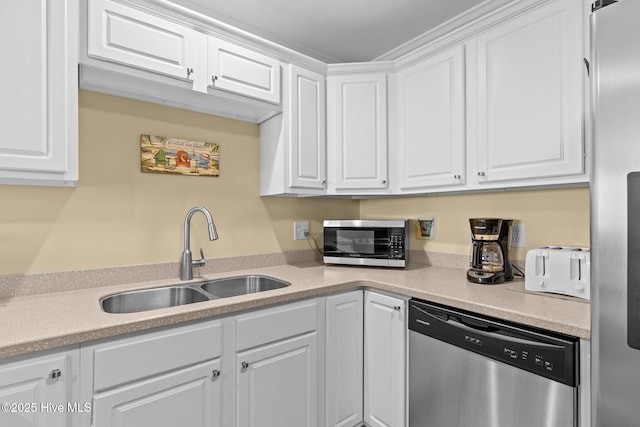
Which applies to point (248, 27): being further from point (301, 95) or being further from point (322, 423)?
point (322, 423)

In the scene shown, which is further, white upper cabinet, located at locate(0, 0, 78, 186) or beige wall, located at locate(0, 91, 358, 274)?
beige wall, located at locate(0, 91, 358, 274)

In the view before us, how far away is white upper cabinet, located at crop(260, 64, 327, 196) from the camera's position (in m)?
2.02

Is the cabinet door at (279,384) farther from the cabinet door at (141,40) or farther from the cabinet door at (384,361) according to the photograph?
the cabinet door at (141,40)

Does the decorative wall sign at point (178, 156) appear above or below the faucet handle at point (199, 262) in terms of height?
above

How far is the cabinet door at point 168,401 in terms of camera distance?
112 cm

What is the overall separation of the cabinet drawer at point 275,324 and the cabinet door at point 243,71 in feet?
3.76

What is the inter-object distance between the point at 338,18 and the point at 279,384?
1.96m

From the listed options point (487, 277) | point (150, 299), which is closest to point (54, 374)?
point (150, 299)

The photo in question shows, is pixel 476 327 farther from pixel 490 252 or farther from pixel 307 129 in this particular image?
pixel 307 129

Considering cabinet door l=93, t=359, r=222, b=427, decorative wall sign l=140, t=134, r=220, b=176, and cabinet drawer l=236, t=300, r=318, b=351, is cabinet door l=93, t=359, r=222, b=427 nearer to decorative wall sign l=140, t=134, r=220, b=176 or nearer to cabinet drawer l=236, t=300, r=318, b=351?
cabinet drawer l=236, t=300, r=318, b=351

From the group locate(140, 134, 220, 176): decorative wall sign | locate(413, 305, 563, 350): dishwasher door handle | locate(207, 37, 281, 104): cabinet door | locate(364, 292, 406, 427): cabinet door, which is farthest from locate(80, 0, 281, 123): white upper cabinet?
locate(413, 305, 563, 350): dishwasher door handle

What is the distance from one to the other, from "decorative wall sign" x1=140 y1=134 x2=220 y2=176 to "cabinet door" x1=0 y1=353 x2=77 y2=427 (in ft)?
3.46

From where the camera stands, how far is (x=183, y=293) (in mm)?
1766

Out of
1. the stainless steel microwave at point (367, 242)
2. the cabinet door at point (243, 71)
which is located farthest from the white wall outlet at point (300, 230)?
the cabinet door at point (243, 71)
